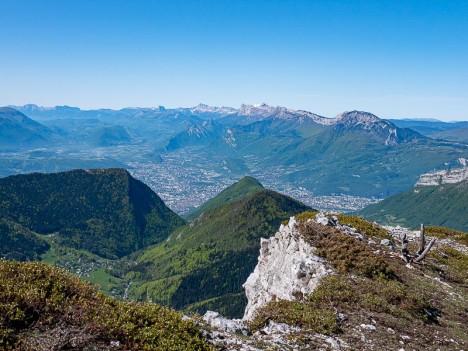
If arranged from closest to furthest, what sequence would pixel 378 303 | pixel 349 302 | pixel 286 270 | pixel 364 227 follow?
pixel 378 303 < pixel 349 302 < pixel 286 270 < pixel 364 227

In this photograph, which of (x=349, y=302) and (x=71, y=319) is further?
(x=349, y=302)

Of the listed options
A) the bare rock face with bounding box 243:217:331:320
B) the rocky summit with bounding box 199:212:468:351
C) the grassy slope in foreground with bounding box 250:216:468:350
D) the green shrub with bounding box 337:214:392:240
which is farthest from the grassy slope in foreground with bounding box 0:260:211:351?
the green shrub with bounding box 337:214:392:240

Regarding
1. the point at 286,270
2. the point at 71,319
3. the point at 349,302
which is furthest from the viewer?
the point at 286,270

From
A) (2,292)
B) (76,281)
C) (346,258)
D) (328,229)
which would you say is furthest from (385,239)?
(2,292)

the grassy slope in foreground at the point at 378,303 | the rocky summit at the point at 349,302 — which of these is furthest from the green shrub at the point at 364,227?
the grassy slope in foreground at the point at 378,303

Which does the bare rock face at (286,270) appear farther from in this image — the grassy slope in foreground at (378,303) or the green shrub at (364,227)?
the green shrub at (364,227)

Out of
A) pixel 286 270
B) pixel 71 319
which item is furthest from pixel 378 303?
pixel 71 319

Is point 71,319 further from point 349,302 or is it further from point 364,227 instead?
point 364,227
